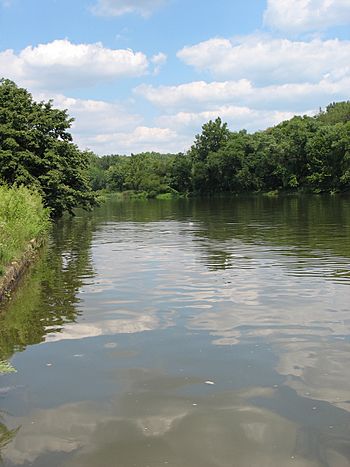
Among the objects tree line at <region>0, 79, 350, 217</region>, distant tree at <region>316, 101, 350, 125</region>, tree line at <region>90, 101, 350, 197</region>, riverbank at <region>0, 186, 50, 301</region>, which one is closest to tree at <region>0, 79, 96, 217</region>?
tree line at <region>0, 79, 350, 217</region>

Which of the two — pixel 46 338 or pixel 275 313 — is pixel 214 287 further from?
pixel 46 338

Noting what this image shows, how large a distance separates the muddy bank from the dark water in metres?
0.31

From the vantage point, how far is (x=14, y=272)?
44.3 ft

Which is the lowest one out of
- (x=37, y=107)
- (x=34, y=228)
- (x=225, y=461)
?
(x=225, y=461)

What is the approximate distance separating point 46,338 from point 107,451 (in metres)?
4.18

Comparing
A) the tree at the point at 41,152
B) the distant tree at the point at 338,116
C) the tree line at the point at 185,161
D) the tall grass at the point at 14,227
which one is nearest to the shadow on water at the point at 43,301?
the tall grass at the point at 14,227

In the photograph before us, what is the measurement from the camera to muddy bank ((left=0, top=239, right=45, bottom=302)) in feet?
39.3

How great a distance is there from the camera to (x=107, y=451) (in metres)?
5.28

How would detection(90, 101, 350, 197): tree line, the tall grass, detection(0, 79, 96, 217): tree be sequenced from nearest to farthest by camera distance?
the tall grass
detection(0, 79, 96, 217): tree
detection(90, 101, 350, 197): tree line

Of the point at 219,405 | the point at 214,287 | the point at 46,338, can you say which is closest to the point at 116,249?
the point at 214,287

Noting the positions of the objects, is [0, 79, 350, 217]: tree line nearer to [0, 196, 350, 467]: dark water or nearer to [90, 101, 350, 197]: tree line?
[90, 101, 350, 197]: tree line

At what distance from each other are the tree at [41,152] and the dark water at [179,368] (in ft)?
64.2

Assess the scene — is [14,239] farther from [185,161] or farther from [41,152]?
[185,161]

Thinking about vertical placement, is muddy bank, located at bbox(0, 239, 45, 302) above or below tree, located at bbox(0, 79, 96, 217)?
below
